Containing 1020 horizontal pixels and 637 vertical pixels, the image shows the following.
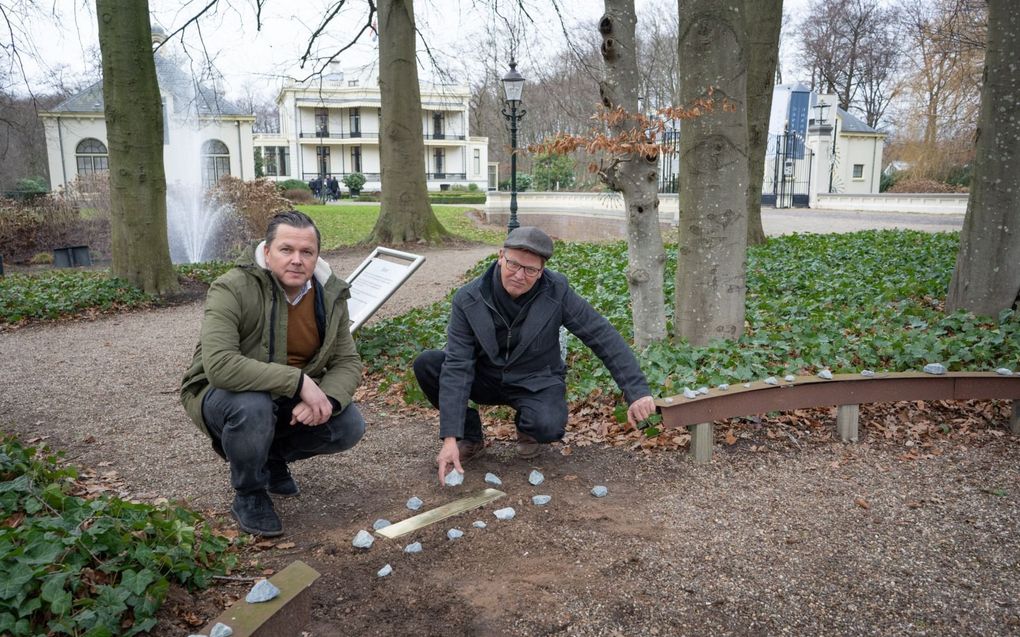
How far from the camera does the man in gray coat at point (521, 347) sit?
3.56 metres

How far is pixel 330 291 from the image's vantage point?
350cm

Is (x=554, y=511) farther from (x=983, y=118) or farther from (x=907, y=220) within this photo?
(x=907, y=220)

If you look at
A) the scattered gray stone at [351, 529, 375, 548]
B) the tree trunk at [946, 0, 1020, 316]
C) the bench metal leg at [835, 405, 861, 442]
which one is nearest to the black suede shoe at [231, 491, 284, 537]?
the scattered gray stone at [351, 529, 375, 548]

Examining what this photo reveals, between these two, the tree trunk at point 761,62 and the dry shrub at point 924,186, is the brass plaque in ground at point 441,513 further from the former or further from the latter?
the dry shrub at point 924,186

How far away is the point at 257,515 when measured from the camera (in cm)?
335

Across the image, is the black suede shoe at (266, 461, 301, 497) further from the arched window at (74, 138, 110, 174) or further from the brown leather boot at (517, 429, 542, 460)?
the arched window at (74, 138, 110, 174)

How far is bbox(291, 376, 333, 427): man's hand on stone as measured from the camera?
323cm

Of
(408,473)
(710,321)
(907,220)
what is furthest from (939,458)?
(907,220)

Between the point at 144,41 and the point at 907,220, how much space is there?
19.2 metres

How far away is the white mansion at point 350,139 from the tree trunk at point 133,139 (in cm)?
5182

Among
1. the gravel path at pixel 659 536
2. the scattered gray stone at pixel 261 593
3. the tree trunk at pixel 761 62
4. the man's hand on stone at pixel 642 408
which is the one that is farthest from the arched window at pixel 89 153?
the scattered gray stone at pixel 261 593

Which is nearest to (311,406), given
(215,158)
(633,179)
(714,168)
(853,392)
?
(853,392)

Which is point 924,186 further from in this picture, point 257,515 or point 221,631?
point 221,631

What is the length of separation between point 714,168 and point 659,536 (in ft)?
9.93
